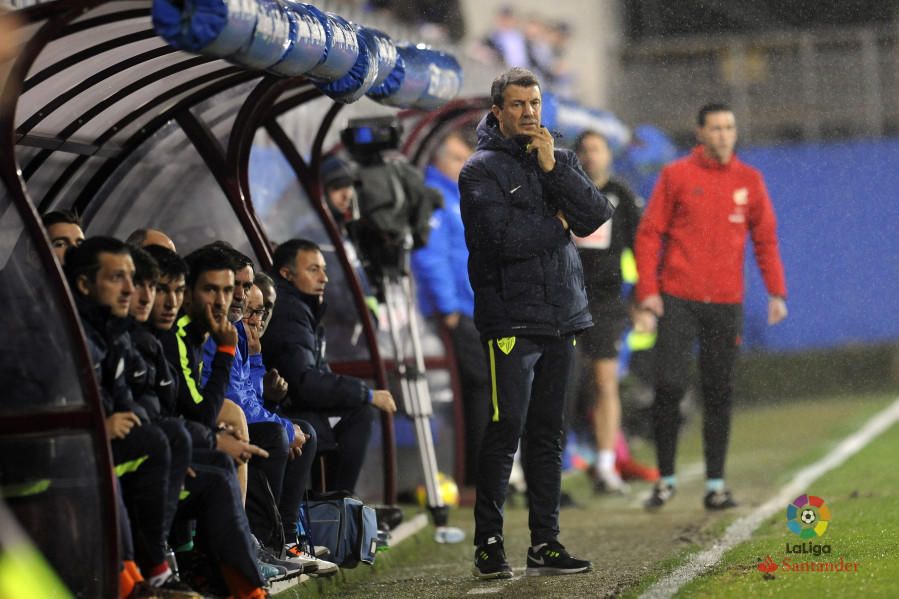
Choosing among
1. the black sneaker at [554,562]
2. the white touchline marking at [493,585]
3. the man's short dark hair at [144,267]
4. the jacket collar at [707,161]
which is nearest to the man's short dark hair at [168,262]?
the man's short dark hair at [144,267]

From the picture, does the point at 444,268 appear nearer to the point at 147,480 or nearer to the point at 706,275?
the point at 706,275

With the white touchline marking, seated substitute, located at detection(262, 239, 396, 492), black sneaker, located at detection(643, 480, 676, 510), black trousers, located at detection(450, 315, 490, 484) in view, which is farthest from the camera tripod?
the white touchline marking

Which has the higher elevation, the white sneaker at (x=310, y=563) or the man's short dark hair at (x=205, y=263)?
the man's short dark hair at (x=205, y=263)

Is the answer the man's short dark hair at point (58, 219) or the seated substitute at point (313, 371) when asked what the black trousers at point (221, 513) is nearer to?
the man's short dark hair at point (58, 219)

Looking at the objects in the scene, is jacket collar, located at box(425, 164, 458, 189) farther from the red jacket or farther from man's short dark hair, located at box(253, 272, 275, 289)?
man's short dark hair, located at box(253, 272, 275, 289)

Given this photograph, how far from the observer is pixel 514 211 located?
8109 millimetres

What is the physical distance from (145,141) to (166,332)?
2.00 m

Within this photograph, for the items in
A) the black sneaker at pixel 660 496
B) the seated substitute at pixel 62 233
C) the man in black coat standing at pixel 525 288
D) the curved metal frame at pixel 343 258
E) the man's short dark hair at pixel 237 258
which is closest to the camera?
the seated substitute at pixel 62 233

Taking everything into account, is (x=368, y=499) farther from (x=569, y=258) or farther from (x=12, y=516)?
(x=12, y=516)

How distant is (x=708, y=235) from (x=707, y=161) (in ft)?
1.47

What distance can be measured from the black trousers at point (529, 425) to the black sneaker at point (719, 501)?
8.94 ft

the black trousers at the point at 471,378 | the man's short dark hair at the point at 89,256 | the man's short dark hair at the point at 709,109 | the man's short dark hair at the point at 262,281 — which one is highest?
the man's short dark hair at the point at 709,109

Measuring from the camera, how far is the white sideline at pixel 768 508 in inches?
304

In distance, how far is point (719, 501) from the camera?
10.8 m
